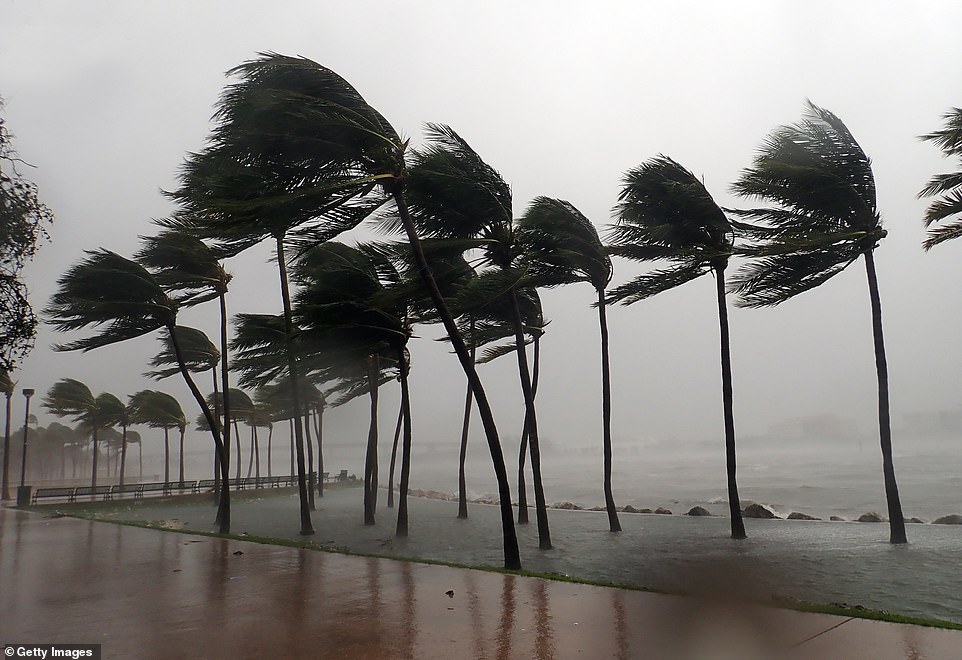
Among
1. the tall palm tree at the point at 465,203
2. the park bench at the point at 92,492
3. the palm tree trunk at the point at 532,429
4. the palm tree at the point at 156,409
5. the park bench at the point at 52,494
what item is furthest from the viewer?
the palm tree at the point at 156,409

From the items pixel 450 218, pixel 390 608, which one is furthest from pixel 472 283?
pixel 390 608

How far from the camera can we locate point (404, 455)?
66.0ft

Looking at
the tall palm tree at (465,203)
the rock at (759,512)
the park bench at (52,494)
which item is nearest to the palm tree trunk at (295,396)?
the tall palm tree at (465,203)

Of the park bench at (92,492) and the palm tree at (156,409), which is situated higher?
the palm tree at (156,409)

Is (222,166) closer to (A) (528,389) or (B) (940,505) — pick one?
(A) (528,389)

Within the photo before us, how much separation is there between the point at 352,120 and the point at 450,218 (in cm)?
393

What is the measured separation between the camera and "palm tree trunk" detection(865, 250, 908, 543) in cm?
1376

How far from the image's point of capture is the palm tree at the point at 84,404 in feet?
136

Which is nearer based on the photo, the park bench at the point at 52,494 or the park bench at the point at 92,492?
the park bench at the point at 52,494

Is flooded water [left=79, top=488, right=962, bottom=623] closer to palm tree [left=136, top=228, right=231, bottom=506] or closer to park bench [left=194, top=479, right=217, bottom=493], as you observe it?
palm tree [left=136, top=228, right=231, bottom=506]

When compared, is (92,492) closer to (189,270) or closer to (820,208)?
(189,270)

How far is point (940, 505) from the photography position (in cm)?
2564

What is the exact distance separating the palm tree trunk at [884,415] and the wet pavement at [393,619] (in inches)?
377

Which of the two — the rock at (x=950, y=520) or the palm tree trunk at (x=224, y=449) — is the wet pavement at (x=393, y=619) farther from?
the rock at (x=950, y=520)
